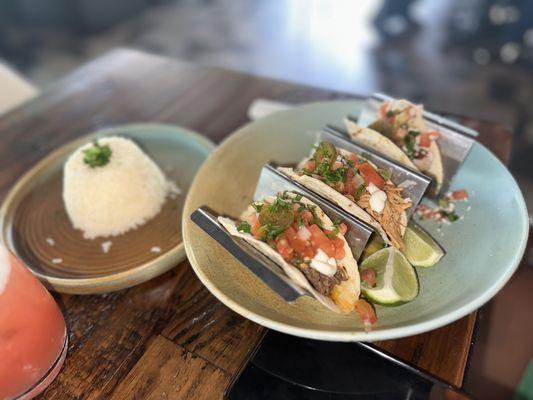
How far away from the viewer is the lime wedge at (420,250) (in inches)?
58.6

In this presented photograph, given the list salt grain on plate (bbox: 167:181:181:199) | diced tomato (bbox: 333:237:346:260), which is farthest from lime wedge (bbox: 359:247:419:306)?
salt grain on plate (bbox: 167:181:181:199)

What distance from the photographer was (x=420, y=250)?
1.51 metres

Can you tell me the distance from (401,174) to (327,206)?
0.33 metres

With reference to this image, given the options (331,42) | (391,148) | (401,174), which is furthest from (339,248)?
(331,42)

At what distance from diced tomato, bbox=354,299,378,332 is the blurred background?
9.47ft

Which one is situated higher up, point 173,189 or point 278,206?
point 278,206

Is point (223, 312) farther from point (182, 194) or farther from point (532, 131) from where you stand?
point (532, 131)

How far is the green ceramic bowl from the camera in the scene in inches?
48.5

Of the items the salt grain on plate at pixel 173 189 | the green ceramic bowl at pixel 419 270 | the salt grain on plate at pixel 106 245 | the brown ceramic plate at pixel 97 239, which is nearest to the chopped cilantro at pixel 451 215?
the green ceramic bowl at pixel 419 270

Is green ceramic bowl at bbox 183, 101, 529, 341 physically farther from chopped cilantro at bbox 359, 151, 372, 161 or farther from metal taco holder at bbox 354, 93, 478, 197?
chopped cilantro at bbox 359, 151, 372, 161

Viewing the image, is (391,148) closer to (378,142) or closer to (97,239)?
(378,142)

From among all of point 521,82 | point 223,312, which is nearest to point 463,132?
point 223,312

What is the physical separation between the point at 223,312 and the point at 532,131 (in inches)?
152

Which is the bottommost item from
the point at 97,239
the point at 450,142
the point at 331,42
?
the point at 331,42
